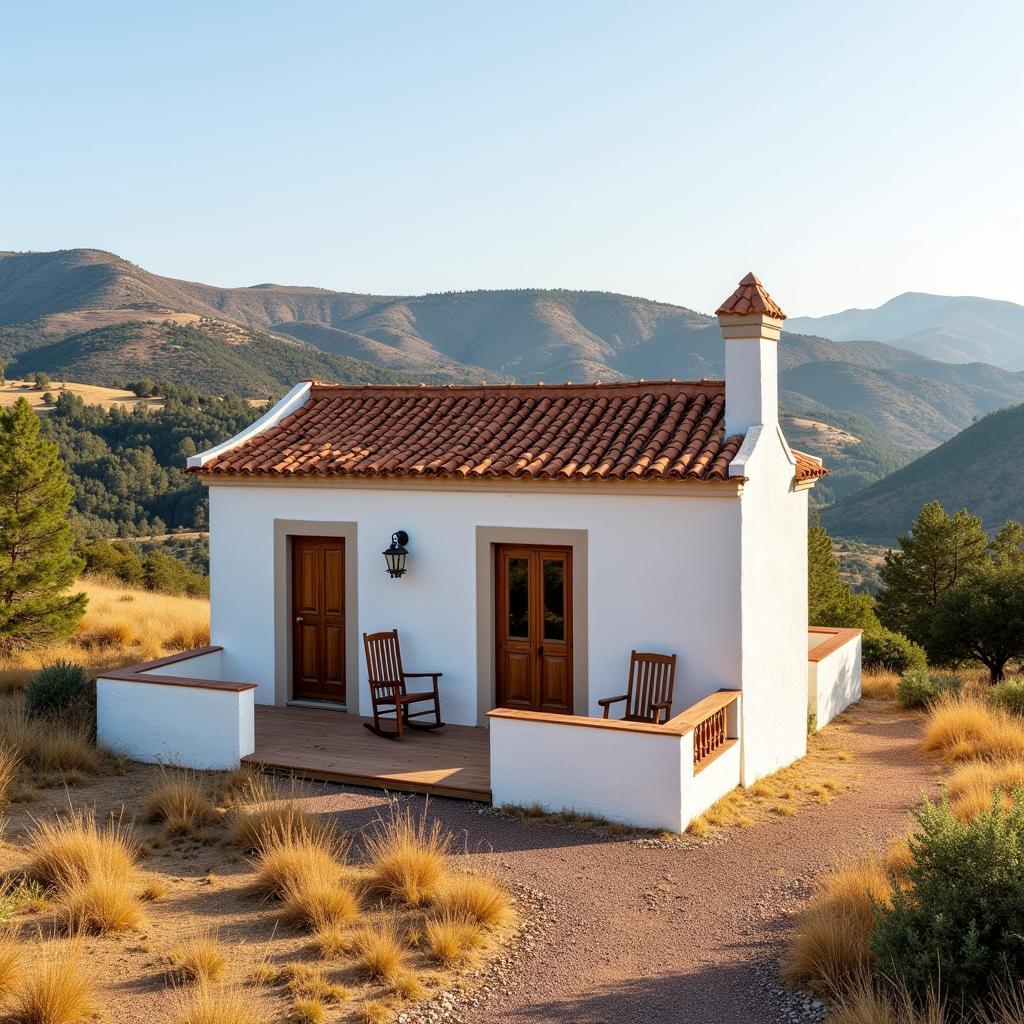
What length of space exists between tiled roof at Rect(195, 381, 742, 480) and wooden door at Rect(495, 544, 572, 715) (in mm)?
1003

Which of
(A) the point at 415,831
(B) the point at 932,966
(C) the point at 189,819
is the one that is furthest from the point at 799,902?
(C) the point at 189,819

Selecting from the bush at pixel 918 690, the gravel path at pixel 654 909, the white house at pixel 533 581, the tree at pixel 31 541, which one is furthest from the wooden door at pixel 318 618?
the bush at pixel 918 690

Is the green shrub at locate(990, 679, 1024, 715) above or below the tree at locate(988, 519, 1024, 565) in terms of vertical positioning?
below

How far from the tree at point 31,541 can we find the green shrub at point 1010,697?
13.5 metres

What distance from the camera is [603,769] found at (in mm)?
8602

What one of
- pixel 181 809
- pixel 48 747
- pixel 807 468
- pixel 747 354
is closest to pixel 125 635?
pixel 48 747

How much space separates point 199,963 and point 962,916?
158 inches

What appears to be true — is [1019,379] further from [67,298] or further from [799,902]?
[799,902]

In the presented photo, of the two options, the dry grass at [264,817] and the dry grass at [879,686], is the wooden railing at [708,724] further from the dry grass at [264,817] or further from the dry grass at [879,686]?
the dry grass at [879,686]

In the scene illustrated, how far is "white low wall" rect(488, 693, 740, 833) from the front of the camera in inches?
329

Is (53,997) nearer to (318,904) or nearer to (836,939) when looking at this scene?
(318,904)

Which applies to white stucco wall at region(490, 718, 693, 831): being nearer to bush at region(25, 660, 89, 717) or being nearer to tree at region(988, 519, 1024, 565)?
bush at region(25, 660, 89, 717)

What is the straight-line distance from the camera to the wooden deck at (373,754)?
30.9ft

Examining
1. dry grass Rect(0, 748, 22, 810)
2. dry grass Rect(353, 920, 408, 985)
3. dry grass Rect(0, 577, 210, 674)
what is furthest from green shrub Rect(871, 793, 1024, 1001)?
dry grass Rect(0, 577, 210, 674)
